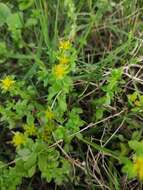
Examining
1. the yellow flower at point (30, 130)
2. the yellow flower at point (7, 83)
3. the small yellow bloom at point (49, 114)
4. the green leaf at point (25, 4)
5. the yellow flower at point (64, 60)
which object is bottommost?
the yellow flower at point (30, 130)

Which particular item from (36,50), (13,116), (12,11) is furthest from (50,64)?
(12,11)

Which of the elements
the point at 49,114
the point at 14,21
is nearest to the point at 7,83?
the point at 49,114

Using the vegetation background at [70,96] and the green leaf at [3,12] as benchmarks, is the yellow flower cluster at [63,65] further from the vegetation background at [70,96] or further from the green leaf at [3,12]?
the green leaf at [3,12]

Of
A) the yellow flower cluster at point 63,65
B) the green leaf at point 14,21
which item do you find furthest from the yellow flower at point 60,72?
the green leaf at point 14,21

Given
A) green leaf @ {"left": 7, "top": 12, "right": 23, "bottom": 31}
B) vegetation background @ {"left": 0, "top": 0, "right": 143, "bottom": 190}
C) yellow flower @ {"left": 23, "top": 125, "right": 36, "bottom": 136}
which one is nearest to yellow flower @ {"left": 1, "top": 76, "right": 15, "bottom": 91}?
vegetation background @ {"left": 0, "top": 0, "right": 143, "bottom": 190}

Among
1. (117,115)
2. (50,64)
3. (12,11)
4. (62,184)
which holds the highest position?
(12,11)

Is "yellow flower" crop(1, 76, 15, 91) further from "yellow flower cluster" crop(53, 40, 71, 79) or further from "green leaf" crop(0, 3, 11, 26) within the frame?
"green leaf" crop(0, 3, 11, 26)

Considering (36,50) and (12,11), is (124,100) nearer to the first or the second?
(36,50)

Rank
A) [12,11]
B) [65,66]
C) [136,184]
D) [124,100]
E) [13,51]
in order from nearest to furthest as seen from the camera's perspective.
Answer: [65,66] < [136,184] < [124,100] < [13,51] < [12,11]

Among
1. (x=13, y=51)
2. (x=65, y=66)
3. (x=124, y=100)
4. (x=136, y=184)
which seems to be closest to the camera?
(x=65, y=66)
